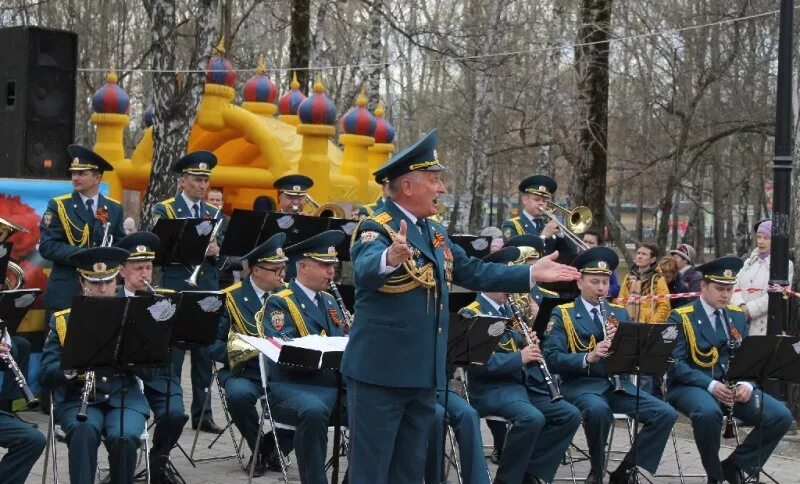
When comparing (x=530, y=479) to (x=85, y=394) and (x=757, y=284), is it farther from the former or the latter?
(x=757, y=284)

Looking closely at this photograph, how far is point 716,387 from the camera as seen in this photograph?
8.93 m

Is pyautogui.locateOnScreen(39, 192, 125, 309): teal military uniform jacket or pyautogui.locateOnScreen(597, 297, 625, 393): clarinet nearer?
pyautogui.locateOnScreen(597, 297, 625, 393): clarinet

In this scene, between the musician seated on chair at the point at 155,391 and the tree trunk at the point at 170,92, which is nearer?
the musician seated on chair at the point at 155,391

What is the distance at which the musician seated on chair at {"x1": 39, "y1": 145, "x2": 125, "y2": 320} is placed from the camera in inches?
396

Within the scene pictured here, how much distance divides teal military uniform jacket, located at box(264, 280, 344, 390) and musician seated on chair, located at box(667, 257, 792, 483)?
102 inches

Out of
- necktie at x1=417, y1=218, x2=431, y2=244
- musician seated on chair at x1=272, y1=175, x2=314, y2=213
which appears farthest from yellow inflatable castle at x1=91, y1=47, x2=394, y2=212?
necktie at x1=417, y1=218, x2=431, y2=244

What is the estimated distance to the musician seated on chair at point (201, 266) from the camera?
10.2m

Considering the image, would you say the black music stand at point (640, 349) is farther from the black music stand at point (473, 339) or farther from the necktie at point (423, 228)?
the necktie at point (423, 228)

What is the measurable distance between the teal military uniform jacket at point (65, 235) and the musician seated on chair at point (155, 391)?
1.84 m

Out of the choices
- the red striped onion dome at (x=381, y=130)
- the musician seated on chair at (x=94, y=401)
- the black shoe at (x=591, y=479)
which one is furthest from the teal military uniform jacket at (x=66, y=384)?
the red striped onion dome at (x=381, y=130)

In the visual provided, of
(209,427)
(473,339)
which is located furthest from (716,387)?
(209,427)

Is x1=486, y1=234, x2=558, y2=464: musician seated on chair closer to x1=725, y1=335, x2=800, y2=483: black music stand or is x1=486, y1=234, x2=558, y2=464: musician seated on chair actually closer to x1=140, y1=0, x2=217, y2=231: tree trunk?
x1=725, y1=335, x2=800, y2=483: black music stand

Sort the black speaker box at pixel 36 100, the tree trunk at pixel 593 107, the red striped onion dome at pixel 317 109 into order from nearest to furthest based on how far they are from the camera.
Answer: the black speaker box at pixel 36 100, the tree trunk at pixel 593 107, the red striped onion dome at pixel 317 109

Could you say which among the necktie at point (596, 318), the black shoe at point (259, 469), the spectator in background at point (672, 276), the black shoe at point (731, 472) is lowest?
the black shoe at point (259, 469)
